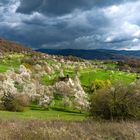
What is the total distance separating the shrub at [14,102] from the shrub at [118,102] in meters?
38.7

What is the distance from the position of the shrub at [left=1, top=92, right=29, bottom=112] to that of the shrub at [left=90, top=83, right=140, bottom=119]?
38692 mm

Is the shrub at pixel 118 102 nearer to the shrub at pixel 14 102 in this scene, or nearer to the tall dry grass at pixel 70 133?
the tall dry grass at pixel 70 133

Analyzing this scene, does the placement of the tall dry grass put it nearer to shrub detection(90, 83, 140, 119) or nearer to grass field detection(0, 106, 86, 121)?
shrub detection(90, 83, 140, 119)

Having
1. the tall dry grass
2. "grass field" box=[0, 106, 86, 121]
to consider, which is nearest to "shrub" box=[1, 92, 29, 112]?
"grass field" box=[0, 106, 86, 121]

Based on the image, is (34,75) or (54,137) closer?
(54,137)

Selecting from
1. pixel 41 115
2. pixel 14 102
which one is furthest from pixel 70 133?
pixel 14 102

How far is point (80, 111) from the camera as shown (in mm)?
81188

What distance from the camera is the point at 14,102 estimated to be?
76000mm

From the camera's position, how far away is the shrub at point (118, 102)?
34.8m

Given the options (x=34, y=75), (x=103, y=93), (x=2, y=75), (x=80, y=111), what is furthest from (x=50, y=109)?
(x=103, y=93)

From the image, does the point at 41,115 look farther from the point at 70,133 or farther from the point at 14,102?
the point at 70,133

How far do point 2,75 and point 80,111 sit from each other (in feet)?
87.4

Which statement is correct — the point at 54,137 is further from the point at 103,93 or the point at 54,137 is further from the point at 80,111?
the point at 80,111

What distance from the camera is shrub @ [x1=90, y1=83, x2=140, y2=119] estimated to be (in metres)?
34.8
